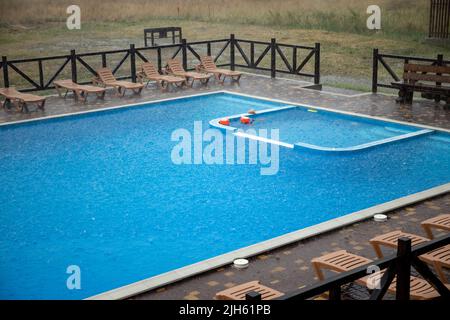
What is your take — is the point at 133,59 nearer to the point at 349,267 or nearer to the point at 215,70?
the point at 215,70

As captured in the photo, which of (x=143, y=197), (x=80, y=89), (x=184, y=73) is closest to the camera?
(x=143, y=197)

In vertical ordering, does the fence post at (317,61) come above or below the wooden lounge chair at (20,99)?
above

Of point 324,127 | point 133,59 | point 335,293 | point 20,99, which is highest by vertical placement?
point 133,59

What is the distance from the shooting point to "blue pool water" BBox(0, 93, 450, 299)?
843 cm

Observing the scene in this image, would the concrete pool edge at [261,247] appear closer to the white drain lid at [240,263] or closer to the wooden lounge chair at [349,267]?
the white drain lid at [240,263]

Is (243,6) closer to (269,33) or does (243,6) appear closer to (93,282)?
(269,33)

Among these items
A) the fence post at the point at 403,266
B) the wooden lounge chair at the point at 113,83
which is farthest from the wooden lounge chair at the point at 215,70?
the fence post at the point at 403,266

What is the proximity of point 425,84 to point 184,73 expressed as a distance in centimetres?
684

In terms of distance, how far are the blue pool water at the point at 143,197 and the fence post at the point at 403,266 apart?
3593 mm

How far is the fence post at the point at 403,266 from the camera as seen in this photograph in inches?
195

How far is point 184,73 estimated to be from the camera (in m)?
19.5

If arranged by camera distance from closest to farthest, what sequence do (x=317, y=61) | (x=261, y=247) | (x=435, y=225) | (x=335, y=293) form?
(x=335, y=293) < (x=435, y=225) < (x=261, y=247) < (x=317, y=61)

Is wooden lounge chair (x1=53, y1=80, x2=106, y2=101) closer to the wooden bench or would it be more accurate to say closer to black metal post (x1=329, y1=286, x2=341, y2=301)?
the wooden bench

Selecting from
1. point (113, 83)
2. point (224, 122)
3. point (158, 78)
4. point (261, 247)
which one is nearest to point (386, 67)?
point (224, 122)
